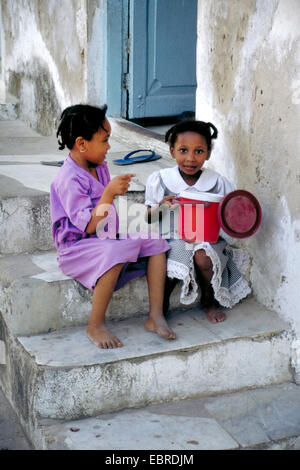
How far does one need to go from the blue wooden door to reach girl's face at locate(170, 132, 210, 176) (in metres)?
1.91

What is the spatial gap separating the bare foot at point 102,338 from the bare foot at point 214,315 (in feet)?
1.67

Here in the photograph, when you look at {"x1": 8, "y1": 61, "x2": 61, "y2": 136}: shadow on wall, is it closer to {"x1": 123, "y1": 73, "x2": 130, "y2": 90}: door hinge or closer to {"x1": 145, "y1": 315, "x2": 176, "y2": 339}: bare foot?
{"x1": 123, "y1": 73, "x2": 130, "y2": 90}: door hinge

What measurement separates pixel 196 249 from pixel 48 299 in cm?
71

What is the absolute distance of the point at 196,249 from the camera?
2.93 meters

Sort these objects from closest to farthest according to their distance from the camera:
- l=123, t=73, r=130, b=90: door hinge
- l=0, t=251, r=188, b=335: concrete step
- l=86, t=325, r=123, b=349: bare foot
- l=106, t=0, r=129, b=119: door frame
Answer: l=86, t=325, r=123, b=349: bare foot
l=0, t=251, r=188, b=335: concrete step
l=106, t=0, r=129, b=119: door frame
l=123, t=73, r=130, b=90: door hinge

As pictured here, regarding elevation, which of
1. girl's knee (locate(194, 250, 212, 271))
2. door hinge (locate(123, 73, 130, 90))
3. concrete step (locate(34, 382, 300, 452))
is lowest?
concrete step (locate(34, 382, 300, 452))

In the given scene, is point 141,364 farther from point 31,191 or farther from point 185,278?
point 31,191

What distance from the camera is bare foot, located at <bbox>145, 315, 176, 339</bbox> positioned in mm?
2789

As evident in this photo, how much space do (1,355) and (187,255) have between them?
38.9 inches

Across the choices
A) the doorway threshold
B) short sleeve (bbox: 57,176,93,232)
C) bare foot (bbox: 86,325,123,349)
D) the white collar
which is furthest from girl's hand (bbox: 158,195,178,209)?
the doorway threshold
